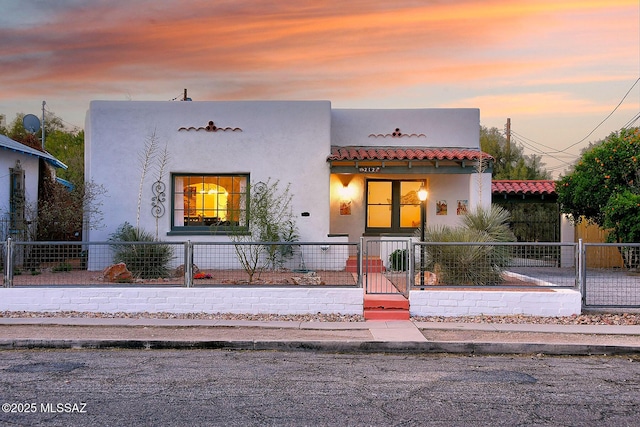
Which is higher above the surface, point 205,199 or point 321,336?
point 205,199

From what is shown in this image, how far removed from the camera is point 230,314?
440 inches

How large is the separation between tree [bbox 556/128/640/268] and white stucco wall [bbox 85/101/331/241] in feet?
24.9

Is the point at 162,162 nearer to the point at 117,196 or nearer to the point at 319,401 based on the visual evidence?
the point at 117,196

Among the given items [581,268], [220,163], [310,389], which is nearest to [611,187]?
[581,268]

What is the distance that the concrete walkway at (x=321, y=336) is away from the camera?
895 cm

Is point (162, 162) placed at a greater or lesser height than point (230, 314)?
greater

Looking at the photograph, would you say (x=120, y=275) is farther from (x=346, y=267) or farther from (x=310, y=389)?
(x=310, y=389)

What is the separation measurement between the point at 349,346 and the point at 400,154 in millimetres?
8447

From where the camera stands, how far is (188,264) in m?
11.1

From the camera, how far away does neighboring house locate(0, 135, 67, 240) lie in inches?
667

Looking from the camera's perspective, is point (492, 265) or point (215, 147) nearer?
point (492, 265)

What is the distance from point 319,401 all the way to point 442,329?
4299 mm

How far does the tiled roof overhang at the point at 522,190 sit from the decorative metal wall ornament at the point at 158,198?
10412 mm

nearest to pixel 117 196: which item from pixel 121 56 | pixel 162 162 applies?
pixel 162 162
